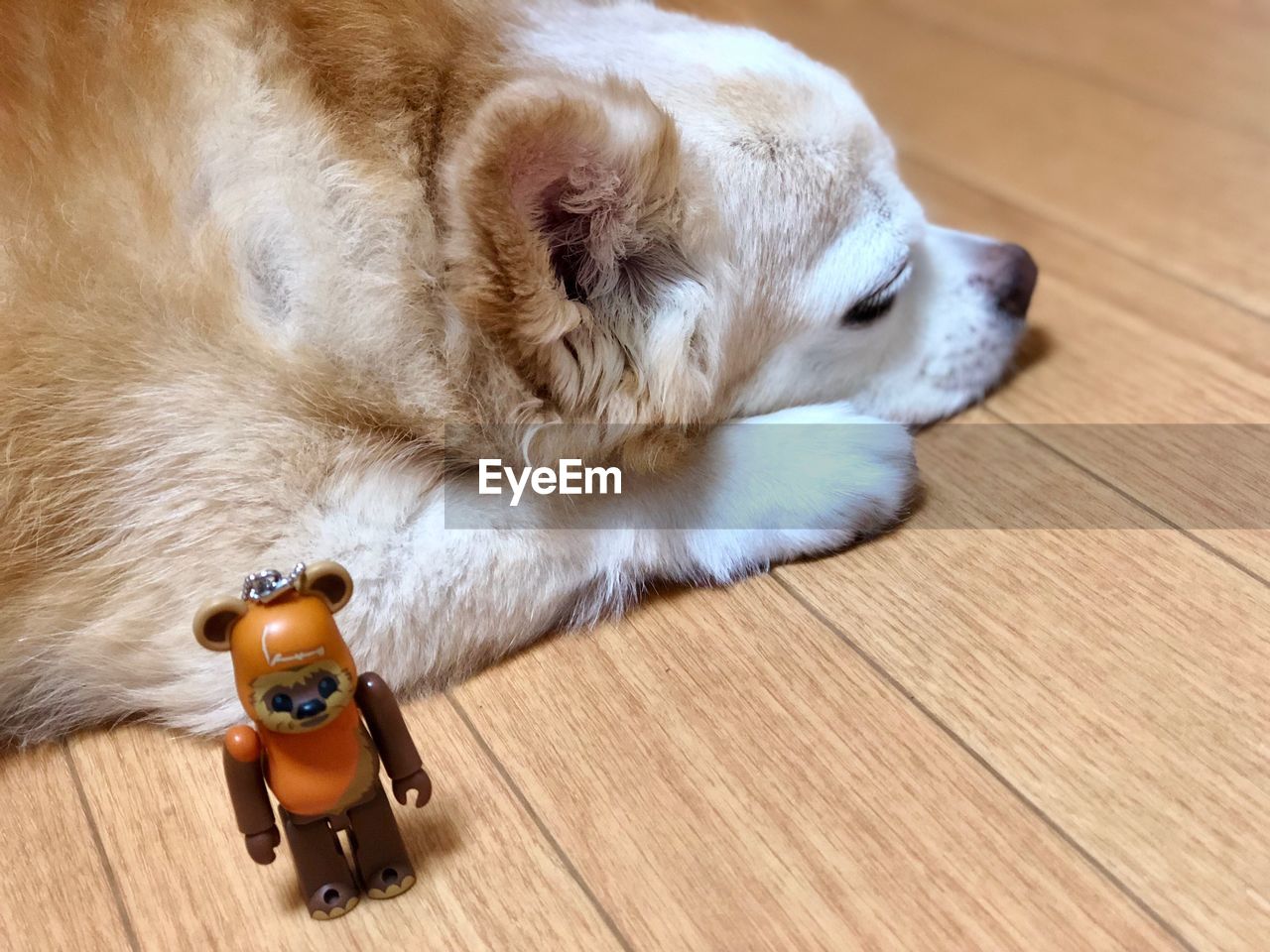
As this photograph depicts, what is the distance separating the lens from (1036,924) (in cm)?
76

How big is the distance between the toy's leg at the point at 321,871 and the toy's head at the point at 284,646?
4.6 inches

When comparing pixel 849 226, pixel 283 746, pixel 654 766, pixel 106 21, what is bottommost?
pixel 654 766

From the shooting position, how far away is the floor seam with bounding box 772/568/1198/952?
755mm

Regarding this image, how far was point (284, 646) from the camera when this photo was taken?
2.14ft

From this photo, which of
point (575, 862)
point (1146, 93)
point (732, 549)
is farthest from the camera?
point (1146, 93)

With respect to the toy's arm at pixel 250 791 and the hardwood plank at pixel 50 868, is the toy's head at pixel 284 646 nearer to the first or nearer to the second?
the toy's arm at pixel 250 791

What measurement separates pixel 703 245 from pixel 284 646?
1.90 ft

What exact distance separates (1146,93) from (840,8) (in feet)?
2.97

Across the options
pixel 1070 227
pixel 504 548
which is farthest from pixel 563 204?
pixel 1070 227

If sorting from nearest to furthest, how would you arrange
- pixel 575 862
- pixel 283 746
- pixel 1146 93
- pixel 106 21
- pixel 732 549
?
pixel 283 746, pixel 575 862, pixel 106 21, pixel 732 549, pixel 1146 93

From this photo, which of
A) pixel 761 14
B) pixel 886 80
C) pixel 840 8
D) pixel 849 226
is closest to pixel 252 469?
pixel 849 226

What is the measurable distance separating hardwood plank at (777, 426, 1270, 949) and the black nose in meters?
0.53

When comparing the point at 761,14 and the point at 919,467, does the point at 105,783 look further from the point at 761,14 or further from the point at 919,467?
the point at 761,14

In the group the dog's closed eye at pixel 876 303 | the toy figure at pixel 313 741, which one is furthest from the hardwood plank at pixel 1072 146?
the toy figure at pixel 313 741
